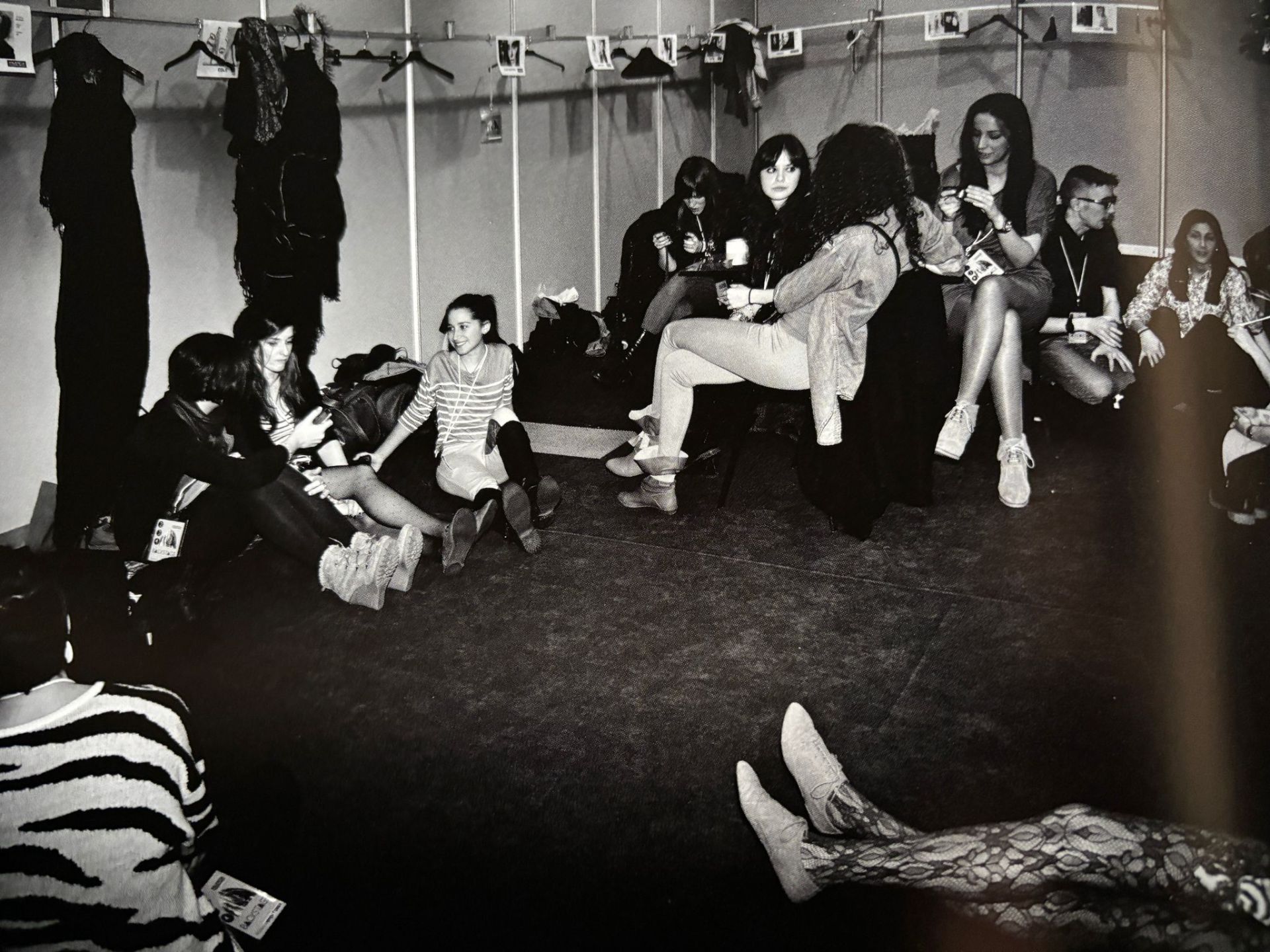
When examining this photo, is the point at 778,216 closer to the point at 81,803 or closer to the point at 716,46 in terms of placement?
the point at 716,46

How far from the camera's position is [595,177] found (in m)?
6.61

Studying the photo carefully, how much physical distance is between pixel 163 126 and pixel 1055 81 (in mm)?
4642

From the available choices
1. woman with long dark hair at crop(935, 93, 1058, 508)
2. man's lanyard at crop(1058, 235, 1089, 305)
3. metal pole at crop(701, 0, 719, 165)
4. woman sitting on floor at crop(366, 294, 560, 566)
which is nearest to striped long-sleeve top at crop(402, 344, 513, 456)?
woman sitting on floor at crop(366, 294, 560, 566)

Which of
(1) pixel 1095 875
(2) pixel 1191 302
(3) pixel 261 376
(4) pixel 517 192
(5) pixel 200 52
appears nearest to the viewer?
(1) pixel 1095 875

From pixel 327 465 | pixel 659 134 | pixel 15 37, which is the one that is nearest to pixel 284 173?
pixel 15 37

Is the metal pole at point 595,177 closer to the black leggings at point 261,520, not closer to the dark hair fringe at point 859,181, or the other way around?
the dark hair fringe at point 859,181

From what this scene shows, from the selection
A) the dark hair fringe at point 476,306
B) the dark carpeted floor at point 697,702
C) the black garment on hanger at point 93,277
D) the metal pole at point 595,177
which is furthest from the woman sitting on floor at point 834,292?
the metal pole at point 595,177

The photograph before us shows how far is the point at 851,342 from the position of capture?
3.73 meters

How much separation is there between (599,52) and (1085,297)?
8.72 ft

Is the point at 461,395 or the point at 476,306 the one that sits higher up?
the point at 476,306

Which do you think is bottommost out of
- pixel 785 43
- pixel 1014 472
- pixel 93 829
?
pixel 93 829

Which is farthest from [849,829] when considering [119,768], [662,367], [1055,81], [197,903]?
[1055,81]

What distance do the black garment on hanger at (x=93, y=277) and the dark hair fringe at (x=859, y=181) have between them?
2.25 m

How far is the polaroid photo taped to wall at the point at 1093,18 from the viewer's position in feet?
17.4
